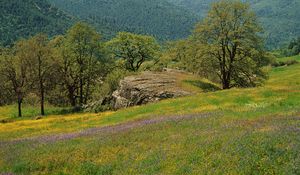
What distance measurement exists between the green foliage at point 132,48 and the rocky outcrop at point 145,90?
28.0 metres

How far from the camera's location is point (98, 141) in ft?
73.5

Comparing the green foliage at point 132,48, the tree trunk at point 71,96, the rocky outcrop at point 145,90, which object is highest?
the green foliage at point 132,48

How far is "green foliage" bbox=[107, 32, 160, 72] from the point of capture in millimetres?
83688

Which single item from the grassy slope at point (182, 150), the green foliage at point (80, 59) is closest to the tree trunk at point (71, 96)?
the green foliage at point (80, 59)

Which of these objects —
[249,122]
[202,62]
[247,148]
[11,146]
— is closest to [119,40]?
[202,62]

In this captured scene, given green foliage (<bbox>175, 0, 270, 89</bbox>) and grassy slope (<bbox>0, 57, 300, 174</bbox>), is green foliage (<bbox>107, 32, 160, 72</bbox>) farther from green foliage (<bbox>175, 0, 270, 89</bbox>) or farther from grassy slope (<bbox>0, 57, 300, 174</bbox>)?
grassy slope (<bbox>0, 57, 300, 174</bbox>)

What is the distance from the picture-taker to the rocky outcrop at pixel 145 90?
48312 mm

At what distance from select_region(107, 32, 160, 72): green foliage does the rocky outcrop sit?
91.9 ft

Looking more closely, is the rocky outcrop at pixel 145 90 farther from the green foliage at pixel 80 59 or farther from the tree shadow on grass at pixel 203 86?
the green foliage at pixel 80 59

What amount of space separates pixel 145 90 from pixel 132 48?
3625 cm

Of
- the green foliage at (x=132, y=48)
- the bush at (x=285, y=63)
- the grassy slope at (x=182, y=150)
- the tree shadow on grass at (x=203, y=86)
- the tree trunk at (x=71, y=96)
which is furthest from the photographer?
the bush at (x=285, y=63)

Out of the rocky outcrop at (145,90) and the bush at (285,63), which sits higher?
the rocky outcrop at (145,90)

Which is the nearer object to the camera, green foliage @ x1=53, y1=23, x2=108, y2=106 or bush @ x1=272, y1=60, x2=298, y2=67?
green foliage @ x1=53, y1=23, x2=108, y2=106

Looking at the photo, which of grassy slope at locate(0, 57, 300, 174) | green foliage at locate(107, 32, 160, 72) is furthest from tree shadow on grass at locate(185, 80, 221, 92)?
green foliage at locate(107, 32, 160, 72)
